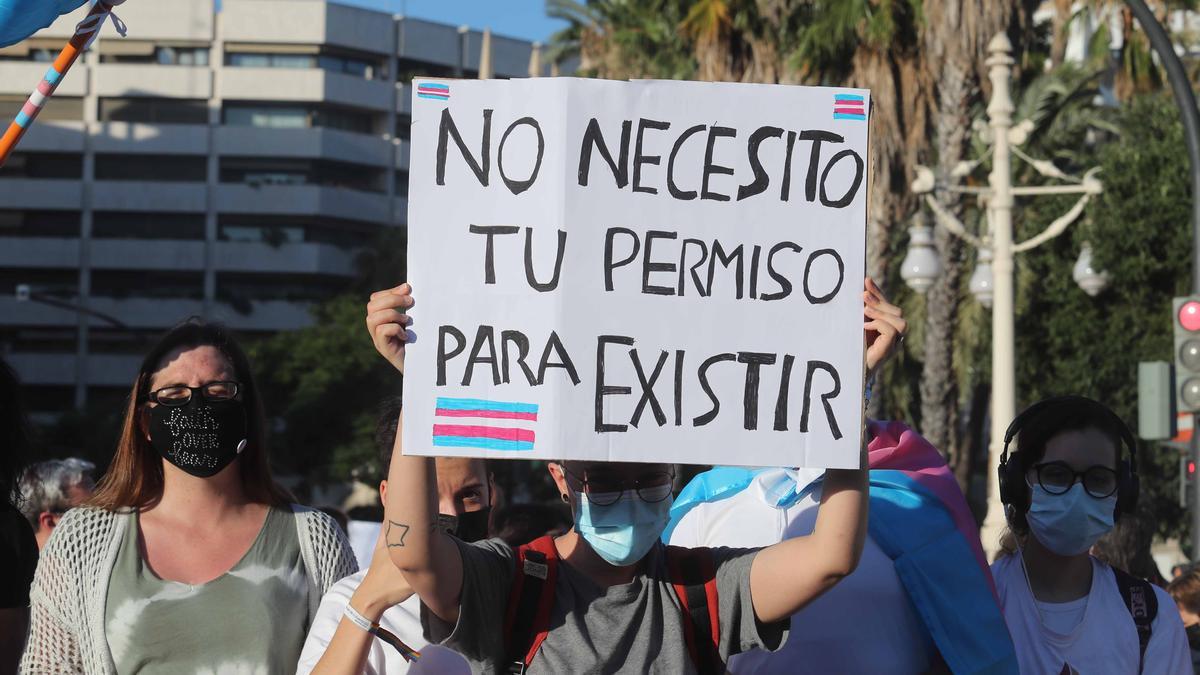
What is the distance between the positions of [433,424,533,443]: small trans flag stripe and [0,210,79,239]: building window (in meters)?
66.4

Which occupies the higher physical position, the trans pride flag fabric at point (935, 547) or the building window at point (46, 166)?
the building window at point (46, 166)

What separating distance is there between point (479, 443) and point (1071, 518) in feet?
4.60

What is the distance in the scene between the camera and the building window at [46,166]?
65.7 meters

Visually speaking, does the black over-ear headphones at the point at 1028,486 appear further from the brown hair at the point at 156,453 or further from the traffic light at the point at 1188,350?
the traffic light at the point at 1188,350

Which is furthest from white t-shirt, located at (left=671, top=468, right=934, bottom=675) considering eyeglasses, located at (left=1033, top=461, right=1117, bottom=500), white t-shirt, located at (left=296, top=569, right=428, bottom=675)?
white t-shirt, located at (left=296, top=569, right=428, bottom=675)

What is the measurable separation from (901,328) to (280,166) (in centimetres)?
6557

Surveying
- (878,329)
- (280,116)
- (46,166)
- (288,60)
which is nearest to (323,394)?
(280,116)

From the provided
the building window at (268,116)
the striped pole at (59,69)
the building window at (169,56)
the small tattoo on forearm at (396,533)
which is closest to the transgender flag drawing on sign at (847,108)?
the small tattoo on forearm at (396,533)

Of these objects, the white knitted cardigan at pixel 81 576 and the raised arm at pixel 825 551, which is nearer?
the raised arm at pixel 825 551

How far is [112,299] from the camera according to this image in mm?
65688

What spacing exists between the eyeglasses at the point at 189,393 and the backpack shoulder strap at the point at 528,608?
905 mm

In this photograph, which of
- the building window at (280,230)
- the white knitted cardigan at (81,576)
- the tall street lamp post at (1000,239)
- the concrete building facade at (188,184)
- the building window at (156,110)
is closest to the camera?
the white knitted cardigan at (81,576)

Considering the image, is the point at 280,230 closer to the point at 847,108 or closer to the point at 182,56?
Answer: the point at 182,56

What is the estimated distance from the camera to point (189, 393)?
3.62 metres
